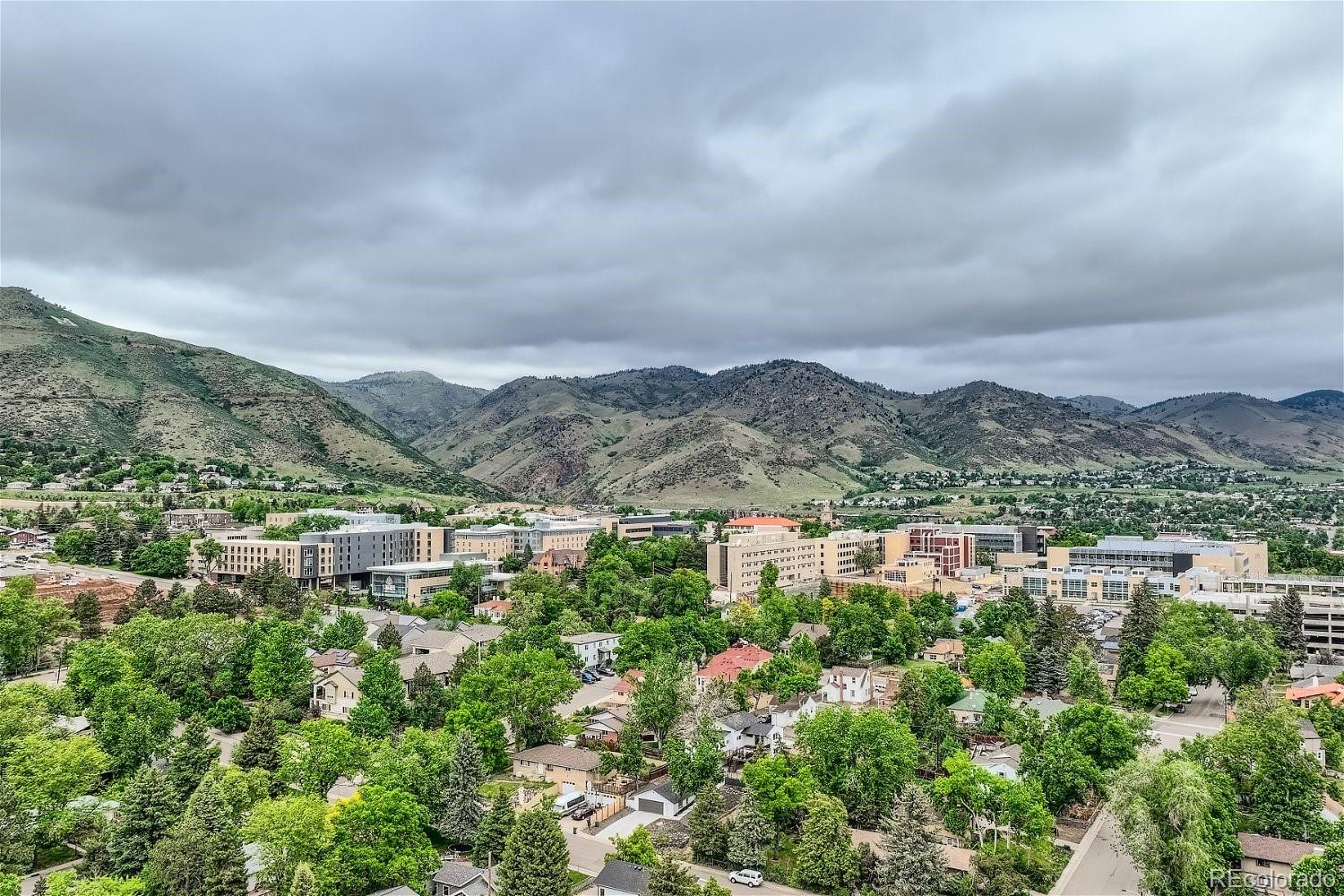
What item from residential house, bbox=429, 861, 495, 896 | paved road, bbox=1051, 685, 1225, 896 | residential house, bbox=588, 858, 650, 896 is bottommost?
paved road, bbox=1051, 685, 1225, 896

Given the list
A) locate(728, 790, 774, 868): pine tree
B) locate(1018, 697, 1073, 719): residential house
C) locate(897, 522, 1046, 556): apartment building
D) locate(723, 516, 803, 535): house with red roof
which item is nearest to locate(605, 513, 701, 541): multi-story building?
locate(723, 516, 803, 535): house with red roof

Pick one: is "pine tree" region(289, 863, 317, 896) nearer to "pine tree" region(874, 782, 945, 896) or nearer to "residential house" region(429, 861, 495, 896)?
"residential house" region(429, 861, 495, 896)

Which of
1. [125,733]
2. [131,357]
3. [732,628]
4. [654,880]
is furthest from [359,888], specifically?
[131,357]

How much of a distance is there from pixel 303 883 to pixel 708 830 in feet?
45.0

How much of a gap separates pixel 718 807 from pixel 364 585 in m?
66.2

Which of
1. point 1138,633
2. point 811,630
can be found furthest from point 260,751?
point 1138,633

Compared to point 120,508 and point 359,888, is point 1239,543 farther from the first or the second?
point 120,508

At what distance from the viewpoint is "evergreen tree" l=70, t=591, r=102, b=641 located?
5775 centimetres

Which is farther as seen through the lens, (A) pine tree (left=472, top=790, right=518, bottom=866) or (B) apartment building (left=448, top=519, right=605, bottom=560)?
(B) apartment building (left=448, top=519, right=605, bottom=560)

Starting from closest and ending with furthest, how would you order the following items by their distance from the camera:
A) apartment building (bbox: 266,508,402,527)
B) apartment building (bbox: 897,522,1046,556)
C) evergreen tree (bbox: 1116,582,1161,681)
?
evergreen tree (bbox: 1116,582,1161,681) → apartment building (bbox: 266,508,402,527) → apartment building (bbox: 897,522,1046,556)

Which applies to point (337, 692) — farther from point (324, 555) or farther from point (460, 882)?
point (324, 555)

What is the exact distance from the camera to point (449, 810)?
3247 cm

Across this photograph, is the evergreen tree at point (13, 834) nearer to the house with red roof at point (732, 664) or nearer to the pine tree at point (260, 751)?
the pine tree at point (260, 751)

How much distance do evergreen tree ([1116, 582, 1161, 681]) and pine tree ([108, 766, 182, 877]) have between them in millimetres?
49342
